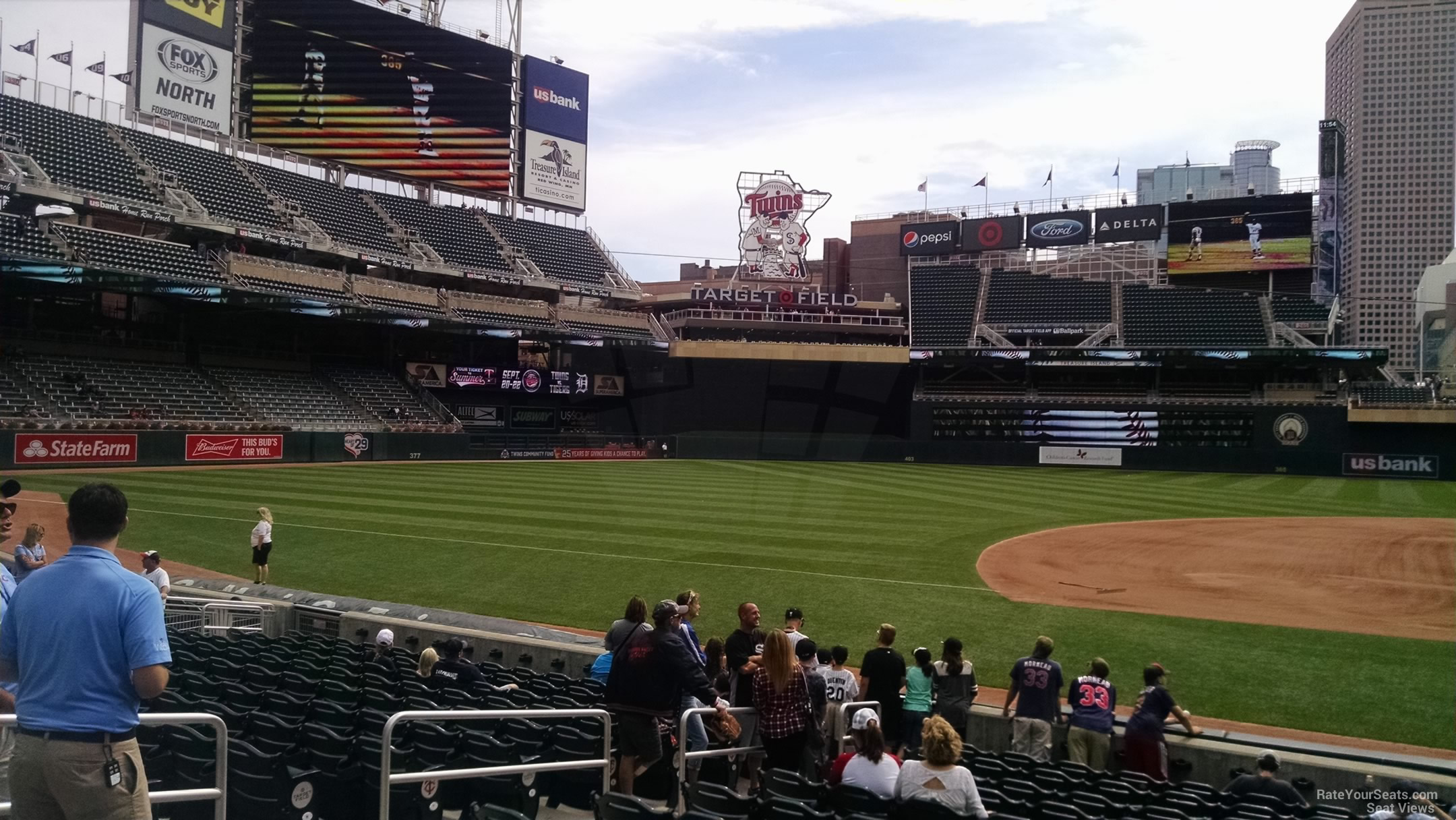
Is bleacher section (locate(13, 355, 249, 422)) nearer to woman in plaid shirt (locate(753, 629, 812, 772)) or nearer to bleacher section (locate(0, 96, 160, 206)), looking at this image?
bleacher section (locate(0, 96, 160, 206))

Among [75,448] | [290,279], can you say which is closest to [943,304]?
[290,279]

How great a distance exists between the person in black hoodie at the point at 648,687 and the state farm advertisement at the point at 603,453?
148ft

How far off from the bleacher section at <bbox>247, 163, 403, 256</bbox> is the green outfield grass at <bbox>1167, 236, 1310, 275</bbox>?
42.9 meters

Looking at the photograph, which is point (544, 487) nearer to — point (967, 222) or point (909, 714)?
point (909, 714)

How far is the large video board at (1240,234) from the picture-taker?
185ft

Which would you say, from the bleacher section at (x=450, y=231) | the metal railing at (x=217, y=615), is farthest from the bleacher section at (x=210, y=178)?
the metal railing at (x=217, y=615)

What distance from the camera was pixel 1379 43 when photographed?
71.2 m

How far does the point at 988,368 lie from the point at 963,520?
31491mm

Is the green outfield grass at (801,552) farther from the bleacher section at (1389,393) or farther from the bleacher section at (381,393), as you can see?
the bleacher section at (1389,393)

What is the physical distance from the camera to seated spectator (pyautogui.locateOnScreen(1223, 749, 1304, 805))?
6836mm

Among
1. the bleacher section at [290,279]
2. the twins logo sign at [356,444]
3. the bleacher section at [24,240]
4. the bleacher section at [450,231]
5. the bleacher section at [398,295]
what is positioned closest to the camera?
the bleacher section at [24,240]

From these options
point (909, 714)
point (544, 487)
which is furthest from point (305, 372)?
point (909, 714)

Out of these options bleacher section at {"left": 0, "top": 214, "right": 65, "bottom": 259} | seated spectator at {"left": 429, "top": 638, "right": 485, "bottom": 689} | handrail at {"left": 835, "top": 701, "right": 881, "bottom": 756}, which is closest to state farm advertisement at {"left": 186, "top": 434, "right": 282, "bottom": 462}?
bleacher section at {"left": 0, "top": 214, "right": 65, "bottom": 259}

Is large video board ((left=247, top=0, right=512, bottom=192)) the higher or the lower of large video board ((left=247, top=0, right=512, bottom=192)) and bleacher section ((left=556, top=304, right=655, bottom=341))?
the higher
